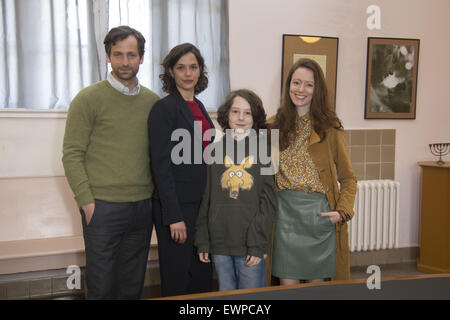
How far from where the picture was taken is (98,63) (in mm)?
2543

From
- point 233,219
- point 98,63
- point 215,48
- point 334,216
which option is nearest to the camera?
point 233,219

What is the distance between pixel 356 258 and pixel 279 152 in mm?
1816

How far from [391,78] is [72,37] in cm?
240

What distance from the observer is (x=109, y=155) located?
1595 millimetres

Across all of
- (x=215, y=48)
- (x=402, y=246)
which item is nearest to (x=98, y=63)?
(x=215, y=48)

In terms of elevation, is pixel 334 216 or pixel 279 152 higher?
pixel 279 152

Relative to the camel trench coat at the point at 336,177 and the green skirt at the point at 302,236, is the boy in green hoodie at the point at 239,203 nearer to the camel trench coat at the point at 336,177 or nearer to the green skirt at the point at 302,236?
the green skirt at the point at 302,236

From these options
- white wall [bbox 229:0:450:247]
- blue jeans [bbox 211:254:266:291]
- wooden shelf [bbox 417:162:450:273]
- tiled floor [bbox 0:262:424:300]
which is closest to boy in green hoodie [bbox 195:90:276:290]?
blue jeans [bbox 211:254:266:291]

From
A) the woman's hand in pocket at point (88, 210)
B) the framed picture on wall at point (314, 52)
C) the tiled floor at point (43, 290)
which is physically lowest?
the tiled floor at point (43, 290)

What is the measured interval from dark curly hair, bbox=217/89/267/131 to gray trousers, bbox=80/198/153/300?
50cm

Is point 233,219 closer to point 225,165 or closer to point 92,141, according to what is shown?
point 225,165

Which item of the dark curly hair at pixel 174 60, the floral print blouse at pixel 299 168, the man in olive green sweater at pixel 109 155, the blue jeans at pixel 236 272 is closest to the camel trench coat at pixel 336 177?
the floral print blouse at pixel 299 168

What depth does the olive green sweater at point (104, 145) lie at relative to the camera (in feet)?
5.16

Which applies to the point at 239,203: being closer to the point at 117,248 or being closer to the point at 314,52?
the point at 117,248
